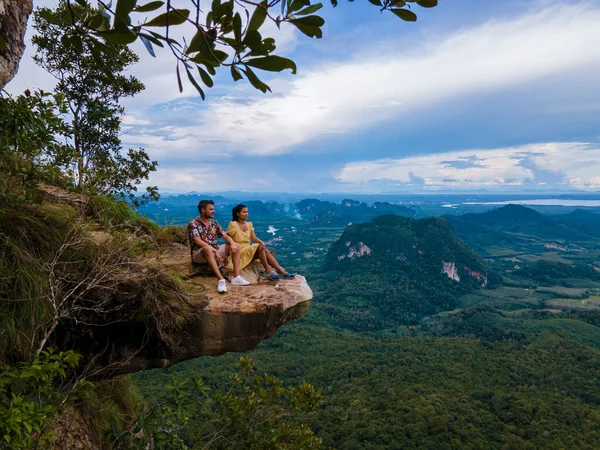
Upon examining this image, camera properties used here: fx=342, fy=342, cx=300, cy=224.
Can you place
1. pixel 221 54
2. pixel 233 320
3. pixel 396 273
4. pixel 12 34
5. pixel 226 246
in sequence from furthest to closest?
pixel 396 273 < pixel 226 246 < pixel 233 320 < pixel 12 34 < pixel 221 54

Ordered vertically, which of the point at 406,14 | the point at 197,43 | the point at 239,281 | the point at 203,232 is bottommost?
the point at 239,281

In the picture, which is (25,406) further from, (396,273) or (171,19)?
(396,273)

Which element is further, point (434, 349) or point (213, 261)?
point (434, 349)

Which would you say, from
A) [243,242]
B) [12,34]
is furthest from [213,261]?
[12,34]

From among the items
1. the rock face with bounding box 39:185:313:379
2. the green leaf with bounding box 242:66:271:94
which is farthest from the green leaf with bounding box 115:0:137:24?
the rock face with bounding box 39:185:313:379

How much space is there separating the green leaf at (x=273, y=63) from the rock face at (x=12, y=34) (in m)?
3.68

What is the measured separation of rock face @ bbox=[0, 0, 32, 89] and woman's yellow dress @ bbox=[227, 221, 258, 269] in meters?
2.98

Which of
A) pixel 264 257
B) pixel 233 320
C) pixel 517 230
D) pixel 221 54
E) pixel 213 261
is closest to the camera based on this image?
pixel 221 54

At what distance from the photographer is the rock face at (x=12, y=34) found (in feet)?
11.2

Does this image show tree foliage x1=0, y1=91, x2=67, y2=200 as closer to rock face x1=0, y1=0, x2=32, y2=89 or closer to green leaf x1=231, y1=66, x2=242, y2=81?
rock face x1=0, y1=0, x2=32, y2=89

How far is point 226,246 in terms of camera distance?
5.12m

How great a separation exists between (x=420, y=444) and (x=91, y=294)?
22973mm

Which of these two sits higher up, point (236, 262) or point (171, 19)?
point (171, 19)

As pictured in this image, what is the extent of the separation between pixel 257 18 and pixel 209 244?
4.18m
